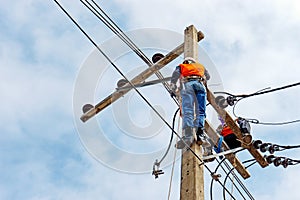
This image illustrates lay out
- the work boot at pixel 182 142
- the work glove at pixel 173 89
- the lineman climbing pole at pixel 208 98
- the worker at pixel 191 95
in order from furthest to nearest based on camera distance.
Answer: the lineman climbing pole at pixel 208 98, the work glove at pixel 173 89, the worker at pixel 191 95, the work boot at pixel 182 142

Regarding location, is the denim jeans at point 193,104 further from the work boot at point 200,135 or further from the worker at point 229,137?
the worker at point 229,137

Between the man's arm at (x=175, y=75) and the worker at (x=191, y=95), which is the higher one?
the man's arm at (x=175, y=75)

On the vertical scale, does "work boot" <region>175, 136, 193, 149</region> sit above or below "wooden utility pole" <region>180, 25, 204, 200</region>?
above

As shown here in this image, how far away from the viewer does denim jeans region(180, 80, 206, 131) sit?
5.93 m

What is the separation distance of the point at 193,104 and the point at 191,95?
13 cm

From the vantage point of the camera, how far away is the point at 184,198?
5.21 m

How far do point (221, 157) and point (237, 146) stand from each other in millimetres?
885

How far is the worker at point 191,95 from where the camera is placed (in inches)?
229

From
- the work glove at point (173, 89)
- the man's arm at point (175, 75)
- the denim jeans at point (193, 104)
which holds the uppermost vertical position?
the man's arm at point (175, 75)

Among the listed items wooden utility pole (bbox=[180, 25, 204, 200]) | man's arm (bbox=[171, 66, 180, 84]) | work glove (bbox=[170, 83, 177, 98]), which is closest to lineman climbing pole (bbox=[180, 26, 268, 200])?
wooden utility pole (bbox=[180, 25, 204, 200])

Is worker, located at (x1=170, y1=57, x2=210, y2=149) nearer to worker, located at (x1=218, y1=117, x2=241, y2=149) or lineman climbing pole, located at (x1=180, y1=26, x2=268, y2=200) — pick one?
lineman climbing pole, located at (x1=180, y1=26, x2=268, y2=200)

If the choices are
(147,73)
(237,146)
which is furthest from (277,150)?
(147,73)

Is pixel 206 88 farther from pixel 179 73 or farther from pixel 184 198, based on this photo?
pixel 184 198

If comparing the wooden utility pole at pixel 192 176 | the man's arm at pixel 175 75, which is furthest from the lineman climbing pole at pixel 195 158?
the man's arm at pixel 175 75
